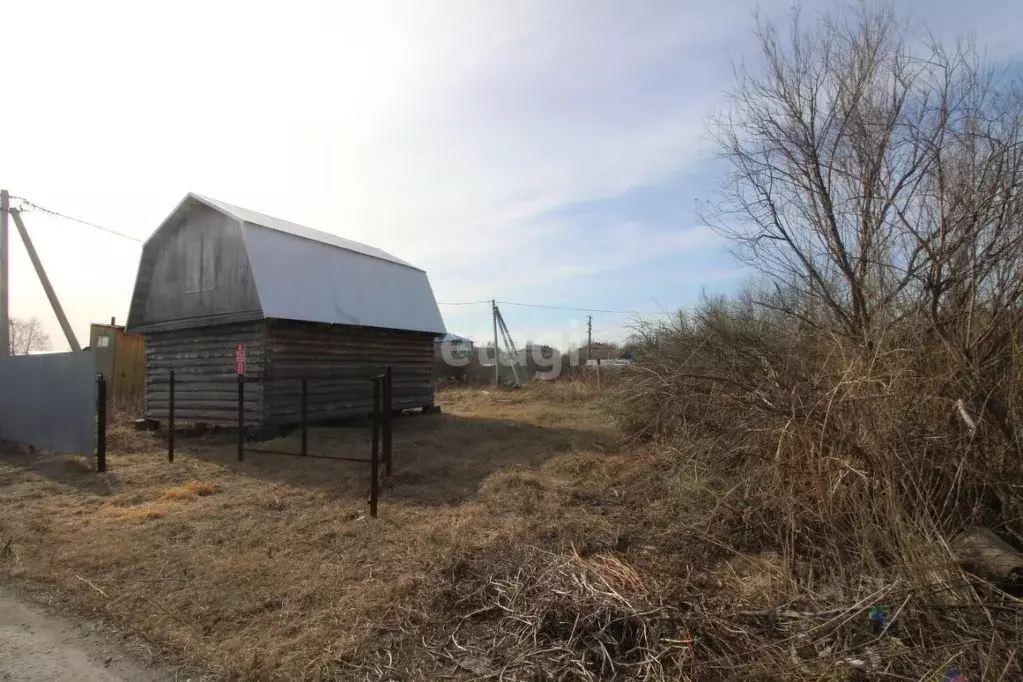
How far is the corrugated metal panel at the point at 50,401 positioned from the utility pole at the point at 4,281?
618 cm

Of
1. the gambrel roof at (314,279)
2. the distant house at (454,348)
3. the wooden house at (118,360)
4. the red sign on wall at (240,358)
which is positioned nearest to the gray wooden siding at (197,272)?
the gambrel roof at (314,279)

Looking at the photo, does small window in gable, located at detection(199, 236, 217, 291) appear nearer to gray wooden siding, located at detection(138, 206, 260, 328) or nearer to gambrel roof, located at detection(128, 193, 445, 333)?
gray wooden siding, located at detection(138, 206, 260, 328)

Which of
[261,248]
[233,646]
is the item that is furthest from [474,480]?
[261,248]

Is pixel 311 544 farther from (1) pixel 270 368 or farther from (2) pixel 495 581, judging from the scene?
(1) pixel 270 368

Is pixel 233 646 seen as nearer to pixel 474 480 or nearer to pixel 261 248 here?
pixel 474 480

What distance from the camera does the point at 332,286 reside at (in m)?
13.4

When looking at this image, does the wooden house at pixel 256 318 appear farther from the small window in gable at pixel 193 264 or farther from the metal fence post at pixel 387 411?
the metal fence post at pixel 387 411

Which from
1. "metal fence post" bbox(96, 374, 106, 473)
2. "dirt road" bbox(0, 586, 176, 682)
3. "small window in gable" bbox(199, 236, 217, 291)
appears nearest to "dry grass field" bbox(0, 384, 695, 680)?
"dirt road" bbox(0, 586, 176, 682)

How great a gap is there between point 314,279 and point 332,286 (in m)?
0.48

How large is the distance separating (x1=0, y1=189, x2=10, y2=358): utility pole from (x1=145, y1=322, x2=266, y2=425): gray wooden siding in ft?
19.2

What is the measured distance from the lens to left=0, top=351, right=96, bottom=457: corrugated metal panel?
31.0 ft

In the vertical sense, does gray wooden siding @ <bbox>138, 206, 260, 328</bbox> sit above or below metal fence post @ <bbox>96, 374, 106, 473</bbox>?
above

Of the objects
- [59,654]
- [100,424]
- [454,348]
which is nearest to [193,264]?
[100,424]

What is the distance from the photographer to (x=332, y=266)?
13.8 meters
